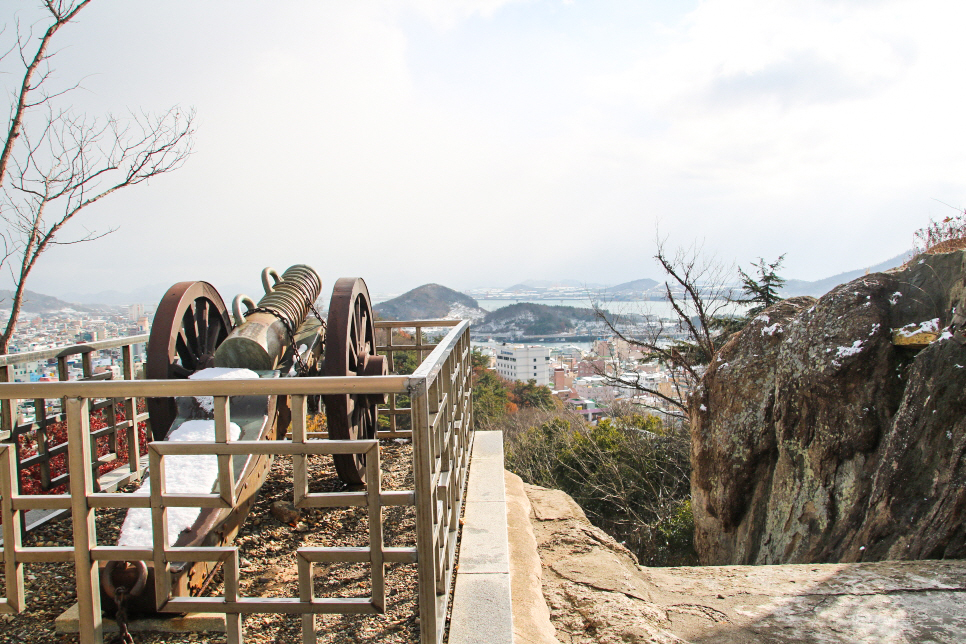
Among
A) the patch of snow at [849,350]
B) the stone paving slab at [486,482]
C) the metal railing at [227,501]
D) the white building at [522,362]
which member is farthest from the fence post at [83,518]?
the white building at [522,362]

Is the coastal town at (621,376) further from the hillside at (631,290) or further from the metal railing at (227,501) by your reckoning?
the metal railing at (227,501)

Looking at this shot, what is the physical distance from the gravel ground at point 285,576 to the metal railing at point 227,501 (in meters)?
0.51

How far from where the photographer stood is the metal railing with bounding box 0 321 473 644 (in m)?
1.86

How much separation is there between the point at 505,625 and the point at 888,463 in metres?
3.77

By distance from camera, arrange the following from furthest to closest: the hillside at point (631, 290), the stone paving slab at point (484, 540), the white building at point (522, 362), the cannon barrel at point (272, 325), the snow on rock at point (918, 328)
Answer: the white building at point (522, 362) < the hillside at point (631, 290) < the snow on rock at point (918, 328) < the cannon barrel at point (272, 325) < the stone paving slab at point (484, 540)

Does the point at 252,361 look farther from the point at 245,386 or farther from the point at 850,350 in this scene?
the point at 850,350

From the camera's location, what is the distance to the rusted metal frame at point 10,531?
197cm

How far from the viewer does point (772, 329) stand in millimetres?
6398

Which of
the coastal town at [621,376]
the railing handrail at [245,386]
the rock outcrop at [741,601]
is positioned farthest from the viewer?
the coastal town at [621,376]

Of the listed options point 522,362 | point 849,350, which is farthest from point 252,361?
point 522,362

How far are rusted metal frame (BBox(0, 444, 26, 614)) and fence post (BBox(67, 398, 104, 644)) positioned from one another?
221 millimetres

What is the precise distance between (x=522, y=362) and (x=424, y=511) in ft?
117

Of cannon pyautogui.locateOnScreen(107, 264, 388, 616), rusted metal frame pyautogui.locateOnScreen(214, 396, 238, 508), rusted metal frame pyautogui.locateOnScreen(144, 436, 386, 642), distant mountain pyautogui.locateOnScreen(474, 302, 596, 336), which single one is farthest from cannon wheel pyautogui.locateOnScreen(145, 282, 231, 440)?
distant mountain pyautogui.locateOnScreen(474, 302, 596, 336)

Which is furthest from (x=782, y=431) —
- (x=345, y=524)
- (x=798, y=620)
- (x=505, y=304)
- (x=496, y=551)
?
(x=505, y=304)
